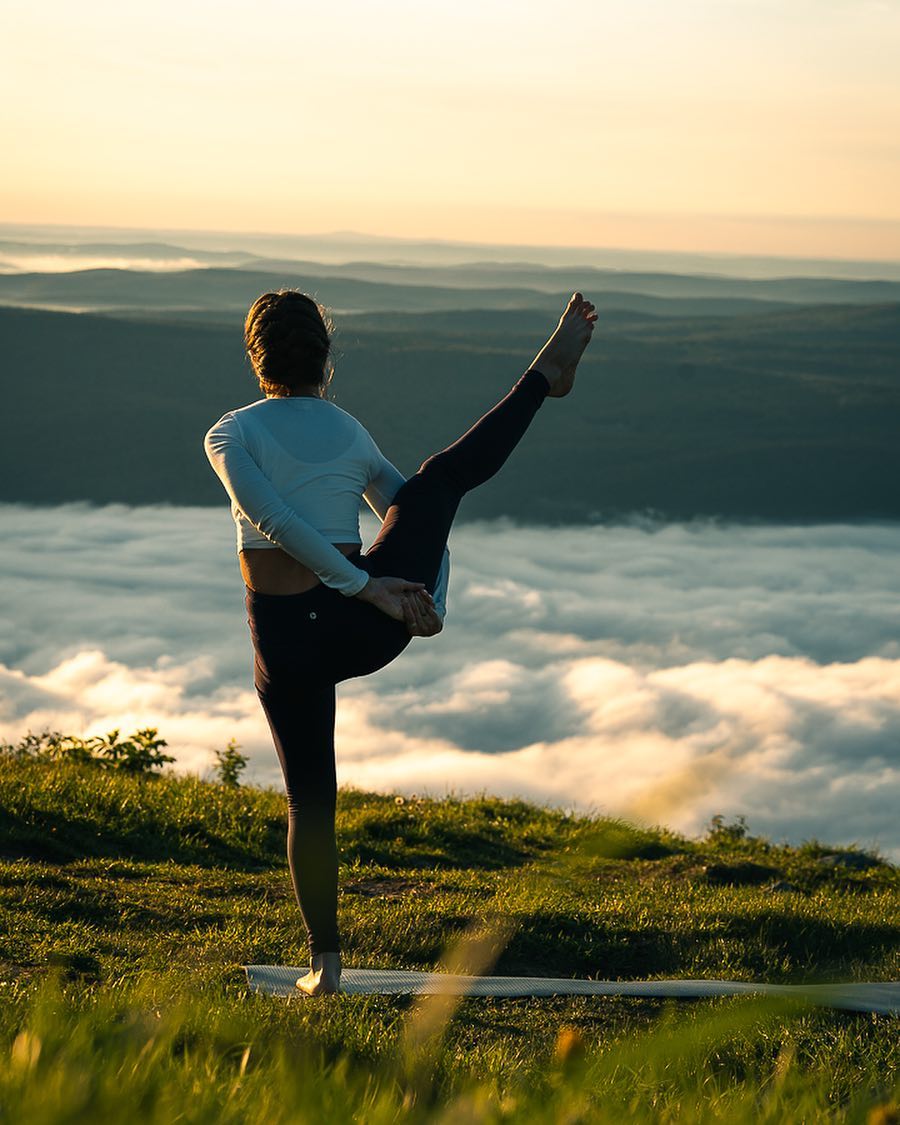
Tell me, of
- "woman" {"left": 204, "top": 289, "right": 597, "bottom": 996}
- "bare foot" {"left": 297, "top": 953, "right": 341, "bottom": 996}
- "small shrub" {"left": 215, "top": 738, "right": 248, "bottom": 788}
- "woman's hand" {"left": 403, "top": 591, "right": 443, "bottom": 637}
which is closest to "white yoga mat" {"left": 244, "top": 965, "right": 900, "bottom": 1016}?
"bare foot" {"left": 297, "top": 953, "right": 341, "bottom": 996}

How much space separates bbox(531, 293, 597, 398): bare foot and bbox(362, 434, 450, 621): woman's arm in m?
0.69

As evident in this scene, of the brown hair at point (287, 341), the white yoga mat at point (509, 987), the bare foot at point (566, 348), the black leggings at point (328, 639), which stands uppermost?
the bare foot at point (566, 348)

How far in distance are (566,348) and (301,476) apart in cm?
121

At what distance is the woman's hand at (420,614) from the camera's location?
14.6ft

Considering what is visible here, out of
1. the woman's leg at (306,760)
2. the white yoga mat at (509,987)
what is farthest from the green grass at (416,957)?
the woman's leg at (306,760)

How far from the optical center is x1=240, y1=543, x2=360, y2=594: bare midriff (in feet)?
14.8

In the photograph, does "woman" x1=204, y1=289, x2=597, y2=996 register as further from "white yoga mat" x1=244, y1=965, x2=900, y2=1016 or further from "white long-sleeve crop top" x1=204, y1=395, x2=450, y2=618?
"white yoga mat" x1=244, y1=965, x2=900, y2=1016

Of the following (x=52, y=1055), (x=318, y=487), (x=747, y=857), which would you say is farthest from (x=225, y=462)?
(x=747, y=857)

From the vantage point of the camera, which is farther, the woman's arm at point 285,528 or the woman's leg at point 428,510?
the woman's leg at point 428,510

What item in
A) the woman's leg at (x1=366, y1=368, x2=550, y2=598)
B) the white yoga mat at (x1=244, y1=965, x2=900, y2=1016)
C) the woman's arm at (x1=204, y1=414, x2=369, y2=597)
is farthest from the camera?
the white yoga mat at (x1=244, y1=965, x2=900, y2=1016)

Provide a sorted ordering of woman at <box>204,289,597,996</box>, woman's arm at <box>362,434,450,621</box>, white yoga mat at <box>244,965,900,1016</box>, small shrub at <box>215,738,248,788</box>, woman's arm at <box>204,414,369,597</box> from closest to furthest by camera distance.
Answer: woman's arm at <box>204,414,369,597</box>, woman at <box>204,289,597,996</box>, woman's arm at <box>362,434,450,621</box>, white yoga mat at <box>244,965,900,1016</box>, small shrub at <box>215,738,248,788</box>

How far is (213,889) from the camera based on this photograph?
7.91m

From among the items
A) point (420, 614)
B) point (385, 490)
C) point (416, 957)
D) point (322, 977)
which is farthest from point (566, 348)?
point (416, 957)

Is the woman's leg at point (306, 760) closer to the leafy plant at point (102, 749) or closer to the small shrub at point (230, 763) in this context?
the leafy plant at point (102, 749)
